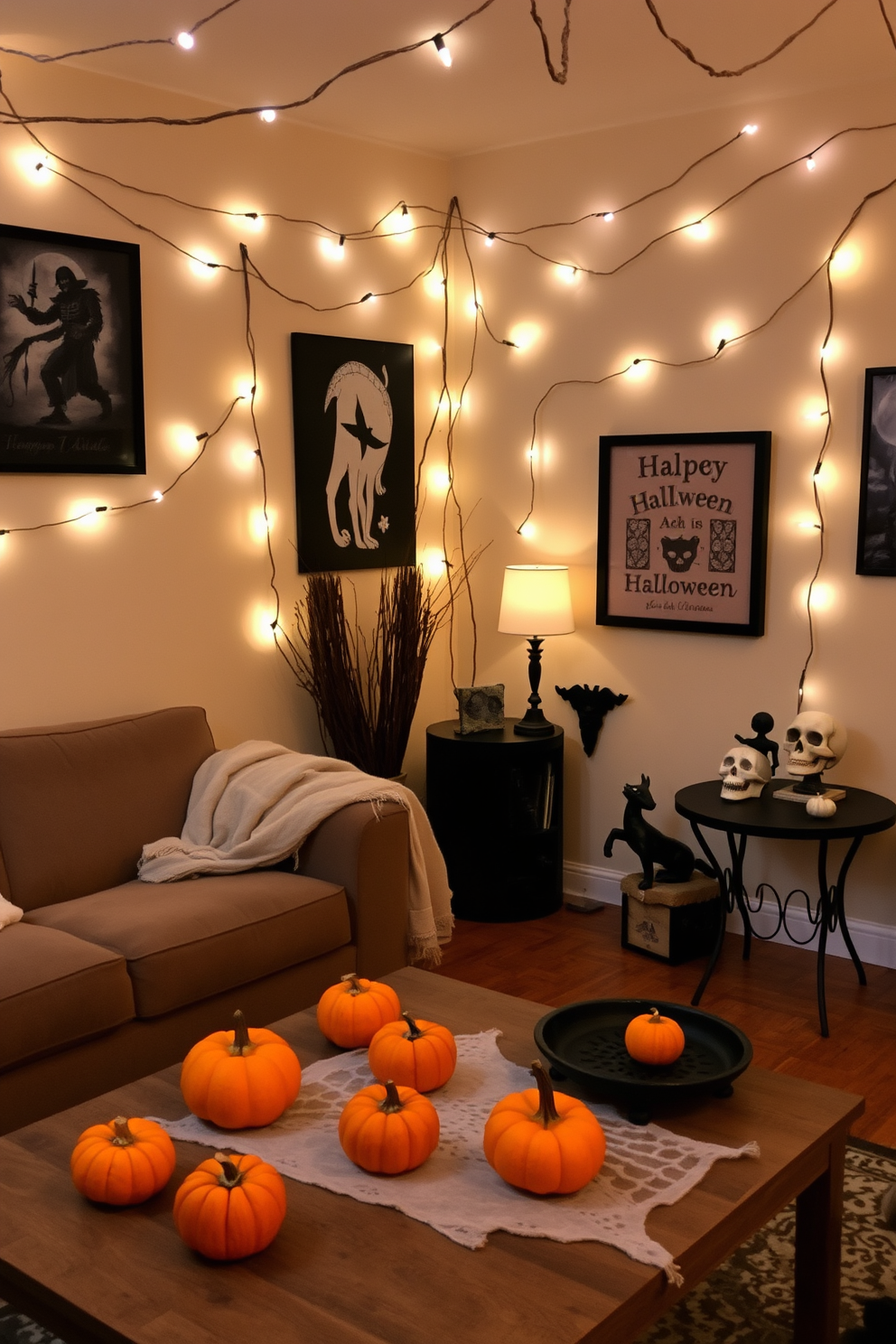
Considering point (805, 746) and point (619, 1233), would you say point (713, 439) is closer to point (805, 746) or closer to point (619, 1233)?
point (805, 746)

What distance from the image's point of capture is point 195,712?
12.0 ft

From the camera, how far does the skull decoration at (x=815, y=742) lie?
3602 mm

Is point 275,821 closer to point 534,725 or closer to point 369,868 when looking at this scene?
point 369,868

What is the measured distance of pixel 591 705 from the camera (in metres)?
4.39

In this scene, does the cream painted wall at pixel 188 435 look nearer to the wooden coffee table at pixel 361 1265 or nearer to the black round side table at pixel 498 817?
the black round side table at pixel 498 817

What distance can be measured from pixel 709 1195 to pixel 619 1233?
17 centimetres

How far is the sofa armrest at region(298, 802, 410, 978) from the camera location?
3242 millimetres

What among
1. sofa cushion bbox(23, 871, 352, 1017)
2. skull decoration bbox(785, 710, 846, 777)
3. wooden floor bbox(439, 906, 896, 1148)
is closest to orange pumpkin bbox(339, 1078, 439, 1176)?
sofa cushion bbox(23, 871, 352, 1017)

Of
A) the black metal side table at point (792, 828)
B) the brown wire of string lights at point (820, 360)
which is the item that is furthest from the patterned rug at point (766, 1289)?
the brown wire of string lights at point (820, 360)

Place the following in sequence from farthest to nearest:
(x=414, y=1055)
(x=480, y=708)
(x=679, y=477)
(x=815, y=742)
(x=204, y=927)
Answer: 1. (x=480, y=708)
2. (x=679, y=477)
3. (x=815, y=742)
4. (x=204, y=927)
5. (x=414, y=1055)

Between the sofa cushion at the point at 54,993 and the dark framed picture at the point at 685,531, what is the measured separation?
2.22m

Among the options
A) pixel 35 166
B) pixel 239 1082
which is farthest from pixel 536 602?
pixel 239 1082

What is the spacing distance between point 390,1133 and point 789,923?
2.52 meters

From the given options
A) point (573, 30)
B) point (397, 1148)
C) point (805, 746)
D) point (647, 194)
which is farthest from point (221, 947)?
point (647, 194)
